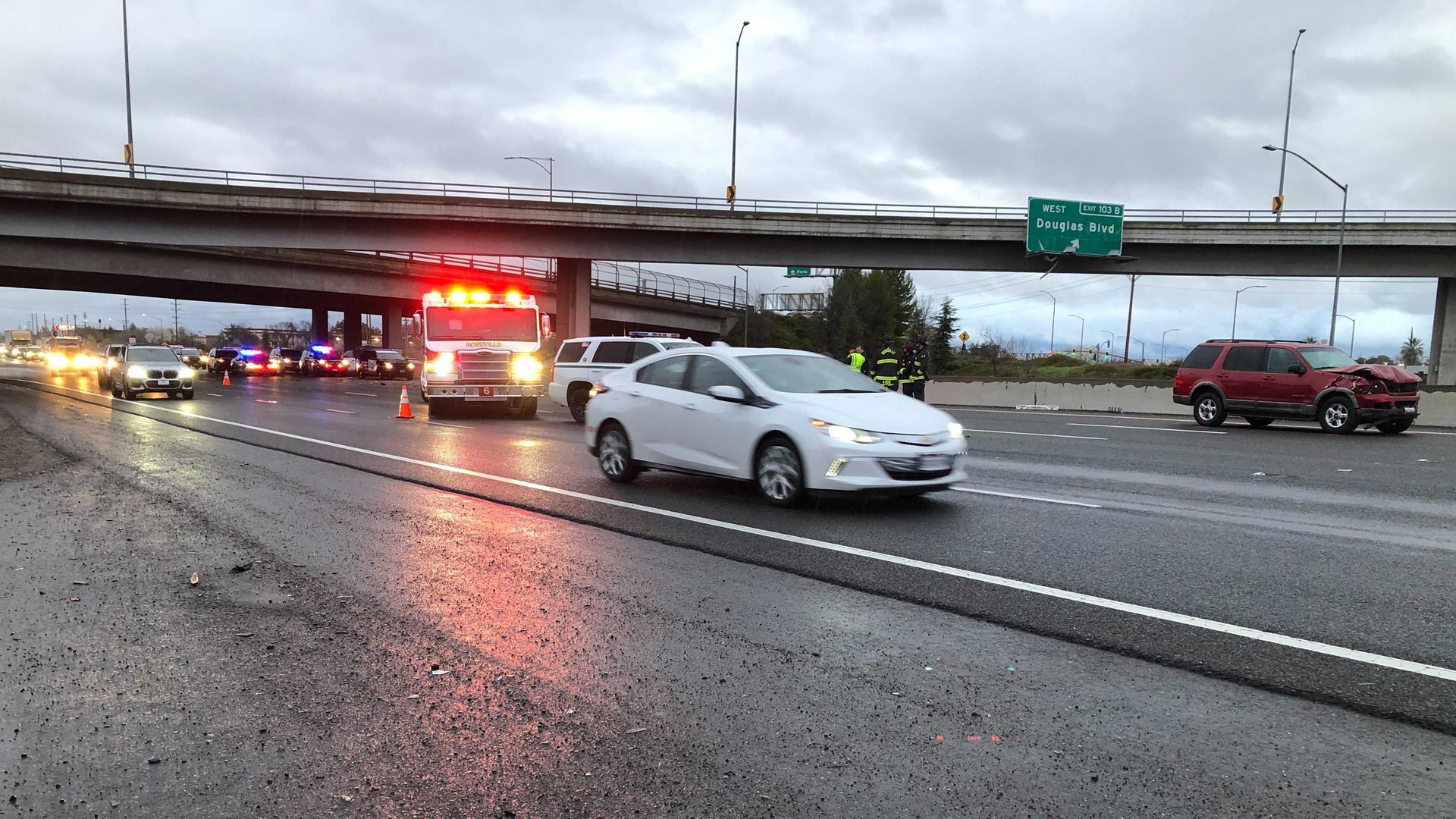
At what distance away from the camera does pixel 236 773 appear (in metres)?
3.30

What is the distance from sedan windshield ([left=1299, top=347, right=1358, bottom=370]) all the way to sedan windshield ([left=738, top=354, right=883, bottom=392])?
12944 mm

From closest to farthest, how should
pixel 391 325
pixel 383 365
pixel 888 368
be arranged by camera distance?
pixel 888 368 → pixel 383 365 → pixel 391 325

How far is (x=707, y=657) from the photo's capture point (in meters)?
4.49

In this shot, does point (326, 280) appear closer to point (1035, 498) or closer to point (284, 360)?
point (284, 360)

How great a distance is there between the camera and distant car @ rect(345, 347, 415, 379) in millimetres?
52656

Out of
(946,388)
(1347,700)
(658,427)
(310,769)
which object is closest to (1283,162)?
(946,388)

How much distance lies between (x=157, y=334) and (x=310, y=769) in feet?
704

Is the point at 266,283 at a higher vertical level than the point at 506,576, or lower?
higher

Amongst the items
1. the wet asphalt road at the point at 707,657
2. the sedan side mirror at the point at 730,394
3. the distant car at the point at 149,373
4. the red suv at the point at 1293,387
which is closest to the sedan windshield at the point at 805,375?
the sedan side mirror at the point at 730,394

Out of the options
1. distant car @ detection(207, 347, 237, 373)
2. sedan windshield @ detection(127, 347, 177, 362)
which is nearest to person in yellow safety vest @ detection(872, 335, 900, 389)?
sedan windshield @ detection(127, 347, 177, 362)

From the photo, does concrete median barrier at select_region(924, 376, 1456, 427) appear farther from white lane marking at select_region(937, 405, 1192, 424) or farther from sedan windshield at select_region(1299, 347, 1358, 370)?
sedan windshield at select_region(1299, 347, 1358, 370)

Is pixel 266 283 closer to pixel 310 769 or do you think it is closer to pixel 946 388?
pixel 946 388

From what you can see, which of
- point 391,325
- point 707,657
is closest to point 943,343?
point 391,325

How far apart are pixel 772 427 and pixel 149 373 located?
23.8 m
